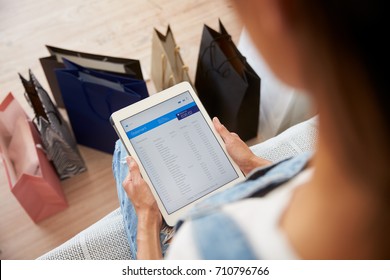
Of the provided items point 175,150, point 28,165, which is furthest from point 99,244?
point 28,165

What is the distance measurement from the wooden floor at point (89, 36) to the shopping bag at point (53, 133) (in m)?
0.07

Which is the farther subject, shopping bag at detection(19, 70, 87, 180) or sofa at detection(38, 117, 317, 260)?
shopping bag at detection(19, 70, 87, 180)

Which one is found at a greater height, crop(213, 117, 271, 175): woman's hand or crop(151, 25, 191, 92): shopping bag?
crop(151, 25, 191, 92): shopping bag

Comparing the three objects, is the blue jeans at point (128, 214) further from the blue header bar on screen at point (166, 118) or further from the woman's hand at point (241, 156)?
the woman's hand at point (241, 156)

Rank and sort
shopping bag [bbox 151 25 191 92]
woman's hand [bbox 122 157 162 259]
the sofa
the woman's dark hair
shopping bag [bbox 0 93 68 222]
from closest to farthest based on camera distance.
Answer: the woman's dark hair < woman's hand [bbox 122 157 162 259] < the sofa < shopping bag [bbox 0 93 68 222] < shopping bag [bbox 151 25 191 92]

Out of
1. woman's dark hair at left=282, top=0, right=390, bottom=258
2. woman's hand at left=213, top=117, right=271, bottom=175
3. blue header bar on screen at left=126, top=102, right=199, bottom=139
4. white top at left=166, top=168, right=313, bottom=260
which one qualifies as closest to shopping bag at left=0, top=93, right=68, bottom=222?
blue header bar on screen at left=126, top=102, right=199, bottom=139

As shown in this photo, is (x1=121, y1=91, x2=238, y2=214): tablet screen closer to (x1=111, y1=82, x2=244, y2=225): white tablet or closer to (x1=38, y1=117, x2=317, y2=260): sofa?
(x1=111, y1=82, x2=244, y2=225): white tablet

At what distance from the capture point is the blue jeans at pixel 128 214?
729mm

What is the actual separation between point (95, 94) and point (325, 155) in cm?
79

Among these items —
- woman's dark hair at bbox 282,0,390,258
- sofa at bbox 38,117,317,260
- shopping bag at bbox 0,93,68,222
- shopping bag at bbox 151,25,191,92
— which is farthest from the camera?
shopping bag at bbox 151,25,191,92

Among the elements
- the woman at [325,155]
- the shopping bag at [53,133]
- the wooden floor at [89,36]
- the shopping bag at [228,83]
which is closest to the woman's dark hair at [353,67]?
the woman at [325,155]

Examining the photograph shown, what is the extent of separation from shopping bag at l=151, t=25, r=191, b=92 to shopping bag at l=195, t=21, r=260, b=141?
0.25ft

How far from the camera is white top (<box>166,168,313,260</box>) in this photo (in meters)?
0.36
